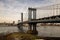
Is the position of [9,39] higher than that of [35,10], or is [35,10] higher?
[35,10]

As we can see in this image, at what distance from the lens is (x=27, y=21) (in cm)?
2131

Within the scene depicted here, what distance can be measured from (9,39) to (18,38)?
1.28 m

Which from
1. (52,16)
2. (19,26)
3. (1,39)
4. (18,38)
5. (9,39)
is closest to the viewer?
(18,38)

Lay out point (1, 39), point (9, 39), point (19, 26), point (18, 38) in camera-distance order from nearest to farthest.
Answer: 1. point (18, 38)
2. point (9, 39)
3. point (1, 39)
4. point (19, 26)

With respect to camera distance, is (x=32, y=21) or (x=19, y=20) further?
(x=19, y=20)

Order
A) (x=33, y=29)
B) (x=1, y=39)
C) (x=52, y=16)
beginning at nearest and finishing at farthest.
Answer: (x=1, y=39)
(x=52, y=16)
(x=33, y=29)

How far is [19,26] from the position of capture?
25641 mm

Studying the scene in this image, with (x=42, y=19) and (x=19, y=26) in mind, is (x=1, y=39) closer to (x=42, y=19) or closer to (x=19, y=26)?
(x=42, y=19)

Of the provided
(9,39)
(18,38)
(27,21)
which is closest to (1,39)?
(9,39)

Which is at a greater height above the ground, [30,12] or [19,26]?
[30,12]

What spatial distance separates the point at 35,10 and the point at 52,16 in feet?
14.2

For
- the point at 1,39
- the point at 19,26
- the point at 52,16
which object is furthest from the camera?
the point at 19,26

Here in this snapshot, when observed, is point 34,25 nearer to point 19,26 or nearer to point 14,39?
point 19,26


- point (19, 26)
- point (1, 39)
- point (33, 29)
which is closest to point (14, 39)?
point (1, 39)
